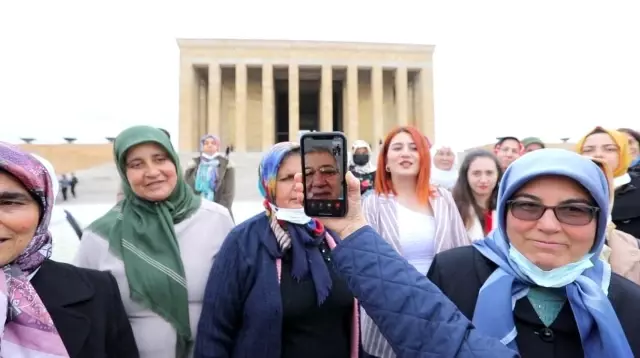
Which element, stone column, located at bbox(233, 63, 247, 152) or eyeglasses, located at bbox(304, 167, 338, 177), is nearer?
eyeglasses, located at bbox(304, 167, 338, 177)

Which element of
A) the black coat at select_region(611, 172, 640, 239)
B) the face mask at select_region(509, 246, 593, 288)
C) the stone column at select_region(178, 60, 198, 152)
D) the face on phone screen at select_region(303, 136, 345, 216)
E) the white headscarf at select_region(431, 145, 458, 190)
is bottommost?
the face mask at select_region(509, 246, 593, 288)

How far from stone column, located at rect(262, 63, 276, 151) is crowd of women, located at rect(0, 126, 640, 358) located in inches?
1060

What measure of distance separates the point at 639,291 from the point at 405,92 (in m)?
30.2

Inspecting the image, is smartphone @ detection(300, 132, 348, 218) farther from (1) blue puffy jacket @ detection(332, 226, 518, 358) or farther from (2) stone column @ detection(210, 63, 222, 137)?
(2) stone column @ detection(210, 63, 222, 137)

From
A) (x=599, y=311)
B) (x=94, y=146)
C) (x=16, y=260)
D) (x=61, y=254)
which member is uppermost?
(x=94, y=146)

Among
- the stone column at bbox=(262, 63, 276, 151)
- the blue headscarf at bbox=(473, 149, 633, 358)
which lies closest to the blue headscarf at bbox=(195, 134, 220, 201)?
the blue headscarf at bbox=(473, 149, 633, 358)

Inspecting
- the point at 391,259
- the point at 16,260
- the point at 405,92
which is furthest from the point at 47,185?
the point at 405,92

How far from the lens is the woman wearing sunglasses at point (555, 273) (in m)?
1.48

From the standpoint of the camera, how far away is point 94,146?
2902 centimetres

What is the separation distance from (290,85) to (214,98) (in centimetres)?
543

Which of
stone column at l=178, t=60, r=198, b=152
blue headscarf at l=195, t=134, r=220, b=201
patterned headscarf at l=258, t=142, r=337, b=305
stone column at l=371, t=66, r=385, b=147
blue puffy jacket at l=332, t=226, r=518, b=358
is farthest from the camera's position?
stone column at l=371, t=66, r=385, b=147

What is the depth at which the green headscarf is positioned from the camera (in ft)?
7.52

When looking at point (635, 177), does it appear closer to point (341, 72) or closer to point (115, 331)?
point (115, 331)

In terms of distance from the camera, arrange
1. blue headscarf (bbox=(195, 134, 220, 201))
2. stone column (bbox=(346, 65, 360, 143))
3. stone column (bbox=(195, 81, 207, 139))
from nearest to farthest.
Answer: blue headscarf (bbox=(195, 134, 220, 201)) < stone column (bbox=(346, 65, 360, 143)) < stone column (bbox=(195, 81, 207, 139))
